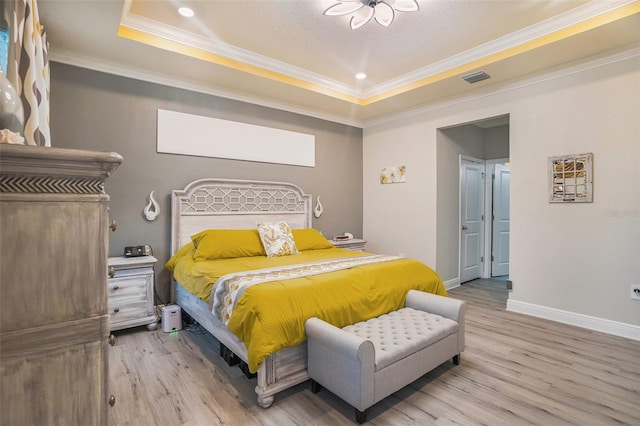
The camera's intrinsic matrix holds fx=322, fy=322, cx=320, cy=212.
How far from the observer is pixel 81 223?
0.90m

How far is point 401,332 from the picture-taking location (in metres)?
2.23

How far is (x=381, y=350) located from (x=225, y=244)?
2.02m

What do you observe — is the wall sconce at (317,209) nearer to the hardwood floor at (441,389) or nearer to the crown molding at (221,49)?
the crown molding at (221,49)

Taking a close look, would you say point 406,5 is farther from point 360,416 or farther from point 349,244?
point 349,244

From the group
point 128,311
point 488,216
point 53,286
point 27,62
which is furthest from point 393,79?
A: point 53,286

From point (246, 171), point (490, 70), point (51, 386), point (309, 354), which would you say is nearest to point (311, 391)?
point (309, 354)

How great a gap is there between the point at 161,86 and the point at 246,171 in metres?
1.37

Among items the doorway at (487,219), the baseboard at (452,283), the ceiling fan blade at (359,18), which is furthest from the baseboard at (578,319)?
the ceiling fan blade at (359,18)

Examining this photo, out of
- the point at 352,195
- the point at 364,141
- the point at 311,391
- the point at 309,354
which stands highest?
the point at 364,141

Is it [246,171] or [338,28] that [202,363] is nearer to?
[246,171]

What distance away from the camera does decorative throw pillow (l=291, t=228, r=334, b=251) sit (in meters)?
4.04

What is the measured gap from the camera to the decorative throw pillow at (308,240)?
4035mm

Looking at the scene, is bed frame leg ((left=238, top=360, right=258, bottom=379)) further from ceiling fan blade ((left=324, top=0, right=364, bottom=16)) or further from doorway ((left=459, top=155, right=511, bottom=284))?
doorway ((left=459, top=155, right=511, bottom=284))

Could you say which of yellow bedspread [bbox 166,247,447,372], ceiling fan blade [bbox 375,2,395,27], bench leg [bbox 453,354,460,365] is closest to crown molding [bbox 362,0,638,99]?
ceiling fan blade [bbox 375,2,395,27]
